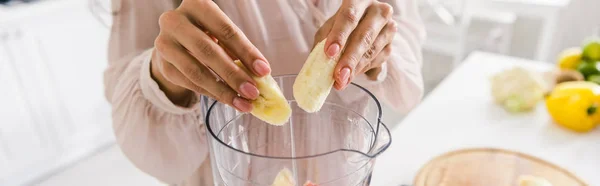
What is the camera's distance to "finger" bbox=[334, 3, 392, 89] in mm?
407

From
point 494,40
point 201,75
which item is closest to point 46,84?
point 201,75

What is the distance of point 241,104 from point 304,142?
0.61 feet

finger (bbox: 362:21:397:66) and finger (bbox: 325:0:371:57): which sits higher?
finger (bbox: 325:0:371:57)

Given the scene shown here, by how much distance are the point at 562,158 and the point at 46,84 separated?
1604 millimetres

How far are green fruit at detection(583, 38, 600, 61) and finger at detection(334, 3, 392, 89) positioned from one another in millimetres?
704

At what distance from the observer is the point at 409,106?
71cm

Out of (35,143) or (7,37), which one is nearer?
(7,37)

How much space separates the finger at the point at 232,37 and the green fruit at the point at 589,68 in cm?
81

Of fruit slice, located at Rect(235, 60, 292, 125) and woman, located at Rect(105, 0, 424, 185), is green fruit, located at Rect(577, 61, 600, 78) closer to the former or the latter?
woman, located at Rect(105, 0, 424, 185)

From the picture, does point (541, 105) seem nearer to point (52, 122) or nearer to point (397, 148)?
point (397, 148)

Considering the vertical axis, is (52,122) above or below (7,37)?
below

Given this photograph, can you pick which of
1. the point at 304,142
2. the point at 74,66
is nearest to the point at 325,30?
the point at 304,142

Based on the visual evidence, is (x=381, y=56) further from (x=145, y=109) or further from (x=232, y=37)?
(x=145, y=109)

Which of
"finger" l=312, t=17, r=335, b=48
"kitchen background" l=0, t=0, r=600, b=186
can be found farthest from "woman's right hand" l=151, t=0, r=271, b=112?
"kitchen background" l=0, t=0, r=600, b=186
